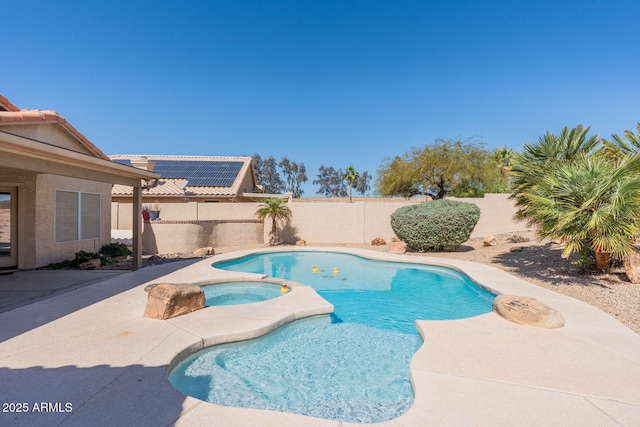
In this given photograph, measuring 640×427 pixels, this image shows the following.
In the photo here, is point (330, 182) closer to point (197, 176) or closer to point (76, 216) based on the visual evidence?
point (197, 176)

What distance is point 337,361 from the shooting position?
467 cm

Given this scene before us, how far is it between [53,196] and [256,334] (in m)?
9.73

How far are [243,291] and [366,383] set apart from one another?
16.4ft

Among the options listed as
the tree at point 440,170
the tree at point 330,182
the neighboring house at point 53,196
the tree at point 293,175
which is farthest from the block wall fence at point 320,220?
the tree at point 330,182

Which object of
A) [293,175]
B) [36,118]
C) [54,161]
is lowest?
[54,161]

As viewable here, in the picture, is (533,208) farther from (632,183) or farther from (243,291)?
(243,291)

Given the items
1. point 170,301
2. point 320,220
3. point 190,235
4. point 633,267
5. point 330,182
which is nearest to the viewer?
point 170,301

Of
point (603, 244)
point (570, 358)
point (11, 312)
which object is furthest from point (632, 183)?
point (11, 312)

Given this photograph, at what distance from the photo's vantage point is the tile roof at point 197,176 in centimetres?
2025

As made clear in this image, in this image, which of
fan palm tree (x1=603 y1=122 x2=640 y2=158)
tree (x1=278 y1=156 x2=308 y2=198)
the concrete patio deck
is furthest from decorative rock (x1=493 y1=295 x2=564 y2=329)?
tree (x1=278 y1=156 x2=308 y2=198)

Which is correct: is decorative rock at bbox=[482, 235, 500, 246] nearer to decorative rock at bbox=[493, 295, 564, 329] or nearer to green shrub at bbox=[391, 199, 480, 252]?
green shrub at bbox=[391, 199, 480, 252]

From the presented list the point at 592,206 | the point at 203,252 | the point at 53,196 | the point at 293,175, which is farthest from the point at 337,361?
the point at 293,175

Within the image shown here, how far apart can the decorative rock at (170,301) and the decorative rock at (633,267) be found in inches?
399

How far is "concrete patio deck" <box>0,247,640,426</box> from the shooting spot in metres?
2.83
